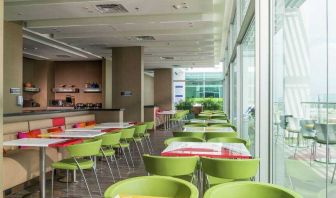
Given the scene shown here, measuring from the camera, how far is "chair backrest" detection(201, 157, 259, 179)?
2.76 m

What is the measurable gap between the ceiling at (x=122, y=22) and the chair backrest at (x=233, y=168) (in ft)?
16.0

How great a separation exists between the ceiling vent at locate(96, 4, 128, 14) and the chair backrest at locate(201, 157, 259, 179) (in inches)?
207

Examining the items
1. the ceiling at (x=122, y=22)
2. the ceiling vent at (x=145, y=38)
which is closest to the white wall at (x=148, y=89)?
the ceiling at (x=122, y=22)

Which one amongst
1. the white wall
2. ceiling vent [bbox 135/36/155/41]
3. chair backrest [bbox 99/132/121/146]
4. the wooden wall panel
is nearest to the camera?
chair backrest [bbox 99/132/121/146]

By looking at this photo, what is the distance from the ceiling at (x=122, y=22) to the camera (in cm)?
709

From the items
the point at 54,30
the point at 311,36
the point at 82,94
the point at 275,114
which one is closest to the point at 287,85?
the point at 275,114

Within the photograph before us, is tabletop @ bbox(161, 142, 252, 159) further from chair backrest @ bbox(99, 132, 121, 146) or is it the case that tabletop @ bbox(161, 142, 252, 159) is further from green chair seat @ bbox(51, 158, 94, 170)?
chair backrest @ bbox(99, 132, 121, 146)

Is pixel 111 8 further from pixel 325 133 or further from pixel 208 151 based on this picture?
pixel 325 133

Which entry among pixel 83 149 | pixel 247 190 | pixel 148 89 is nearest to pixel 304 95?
pixel 247 190

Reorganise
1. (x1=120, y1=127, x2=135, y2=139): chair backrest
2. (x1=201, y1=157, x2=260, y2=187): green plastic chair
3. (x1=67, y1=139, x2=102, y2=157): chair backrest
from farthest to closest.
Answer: (x1=120, y1=127, x2=135, y2=139): chair backrest, (x1=67, y1=139, x2=102, y2=157): chair backrest, (x1=201, y1=157, x2=260, y2=187): green plastic chair

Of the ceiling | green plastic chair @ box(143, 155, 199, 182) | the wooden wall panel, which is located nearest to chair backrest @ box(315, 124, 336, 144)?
green plastic chair @ box(143, 155, 199, 182)

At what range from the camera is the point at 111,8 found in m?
7.27

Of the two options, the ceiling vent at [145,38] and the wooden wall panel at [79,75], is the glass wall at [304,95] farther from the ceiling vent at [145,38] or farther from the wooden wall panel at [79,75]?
the wooden wall panel at [79,75]

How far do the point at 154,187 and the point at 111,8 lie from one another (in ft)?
19.4
